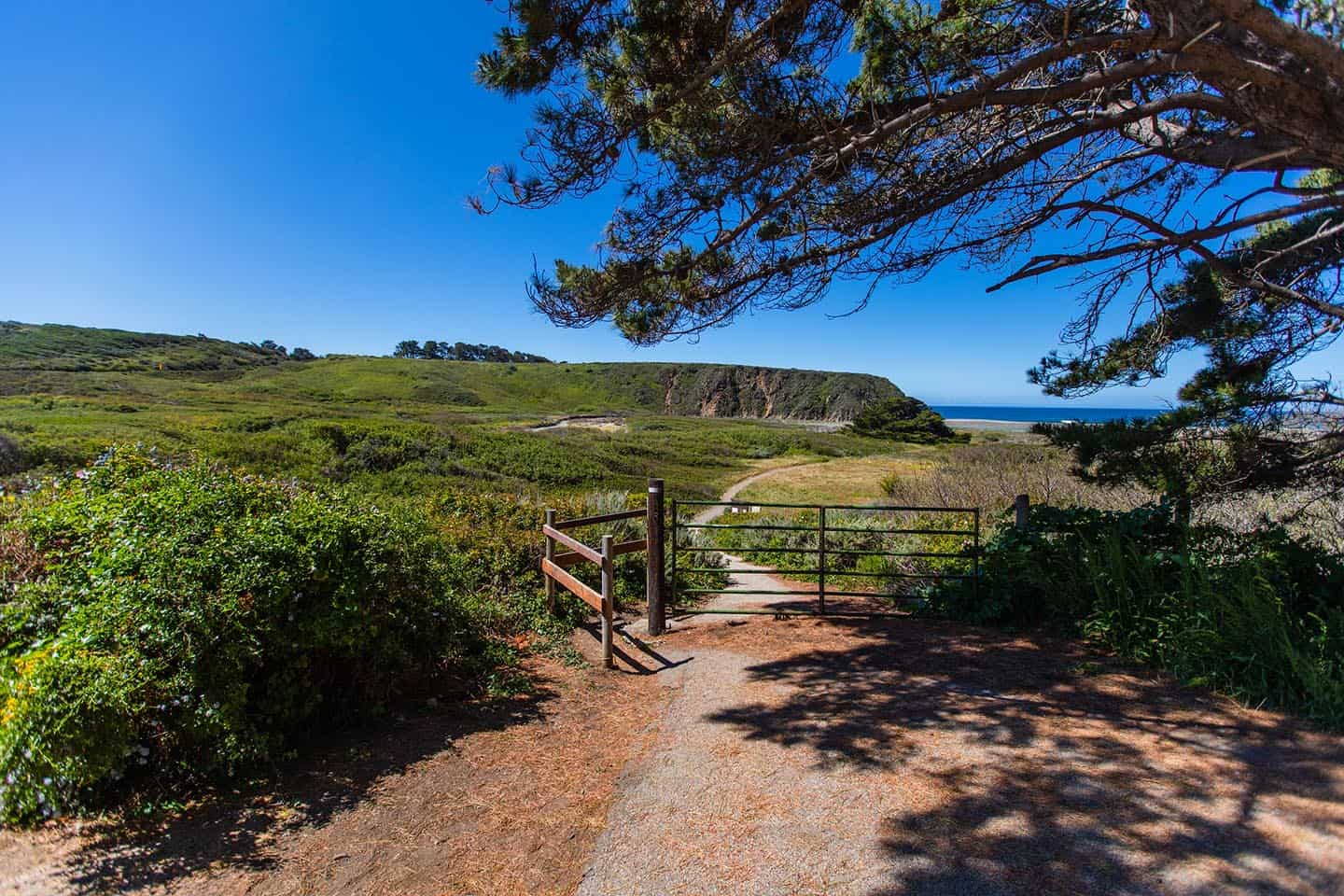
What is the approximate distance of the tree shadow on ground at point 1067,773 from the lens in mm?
2635

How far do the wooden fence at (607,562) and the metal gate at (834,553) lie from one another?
0.62 meters

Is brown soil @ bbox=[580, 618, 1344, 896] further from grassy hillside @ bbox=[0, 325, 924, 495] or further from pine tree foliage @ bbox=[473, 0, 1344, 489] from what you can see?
grassy hillside @ bbox=[0, 325, 924, 495]

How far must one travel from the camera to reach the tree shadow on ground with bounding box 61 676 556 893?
9.21ft

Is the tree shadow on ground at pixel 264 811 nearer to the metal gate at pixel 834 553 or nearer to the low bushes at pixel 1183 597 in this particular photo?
the metal gate at pixel 834 553

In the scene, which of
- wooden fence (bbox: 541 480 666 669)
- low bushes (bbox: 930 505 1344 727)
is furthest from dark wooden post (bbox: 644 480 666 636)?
low bushes (bbox: 930 505 1344 727)

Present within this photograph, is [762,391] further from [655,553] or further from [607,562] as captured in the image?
[607,562]

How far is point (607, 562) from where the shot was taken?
5.75m

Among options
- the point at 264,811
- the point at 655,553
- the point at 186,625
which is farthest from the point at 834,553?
the point at 186,625

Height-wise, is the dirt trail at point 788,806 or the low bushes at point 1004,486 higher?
the low bushes at point 1004,486

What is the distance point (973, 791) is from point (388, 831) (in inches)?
117

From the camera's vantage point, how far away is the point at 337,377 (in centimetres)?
7806

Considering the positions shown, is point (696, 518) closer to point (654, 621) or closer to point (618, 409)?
point (654, 621)

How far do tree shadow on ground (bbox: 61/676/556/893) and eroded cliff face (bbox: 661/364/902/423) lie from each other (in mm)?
82656

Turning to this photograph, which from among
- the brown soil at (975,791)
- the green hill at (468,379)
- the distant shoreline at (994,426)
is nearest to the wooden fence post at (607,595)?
the brown soil at (975,791)
